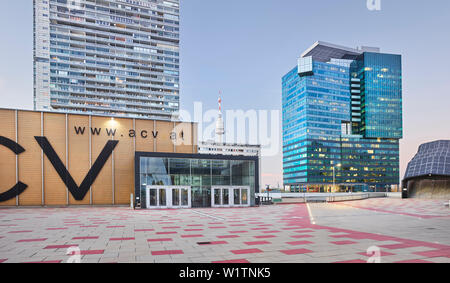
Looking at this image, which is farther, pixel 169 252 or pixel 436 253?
pixel 169 252

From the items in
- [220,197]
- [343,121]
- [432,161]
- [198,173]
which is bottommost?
[220,197]

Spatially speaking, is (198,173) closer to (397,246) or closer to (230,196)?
(230,196)

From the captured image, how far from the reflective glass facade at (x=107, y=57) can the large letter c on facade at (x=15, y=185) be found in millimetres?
87552

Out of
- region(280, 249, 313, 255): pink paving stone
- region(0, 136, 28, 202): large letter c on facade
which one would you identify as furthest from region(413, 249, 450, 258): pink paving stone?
region(0, 136, 28, 202): large letter c on facade

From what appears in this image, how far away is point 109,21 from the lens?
118250 millimetres

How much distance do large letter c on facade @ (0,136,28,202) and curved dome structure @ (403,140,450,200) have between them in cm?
5473

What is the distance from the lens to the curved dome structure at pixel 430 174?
Result: 157 feet

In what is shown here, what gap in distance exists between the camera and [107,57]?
384 feet

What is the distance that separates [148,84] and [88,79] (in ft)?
73.8

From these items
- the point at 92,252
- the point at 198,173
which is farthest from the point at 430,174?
the point at 92,252

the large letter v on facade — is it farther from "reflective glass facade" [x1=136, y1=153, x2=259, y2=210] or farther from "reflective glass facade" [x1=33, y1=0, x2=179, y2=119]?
"reflective glass facade" [x1=33, y1=0, x2=179, y2=119]

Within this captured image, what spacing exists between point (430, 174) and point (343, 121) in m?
105
